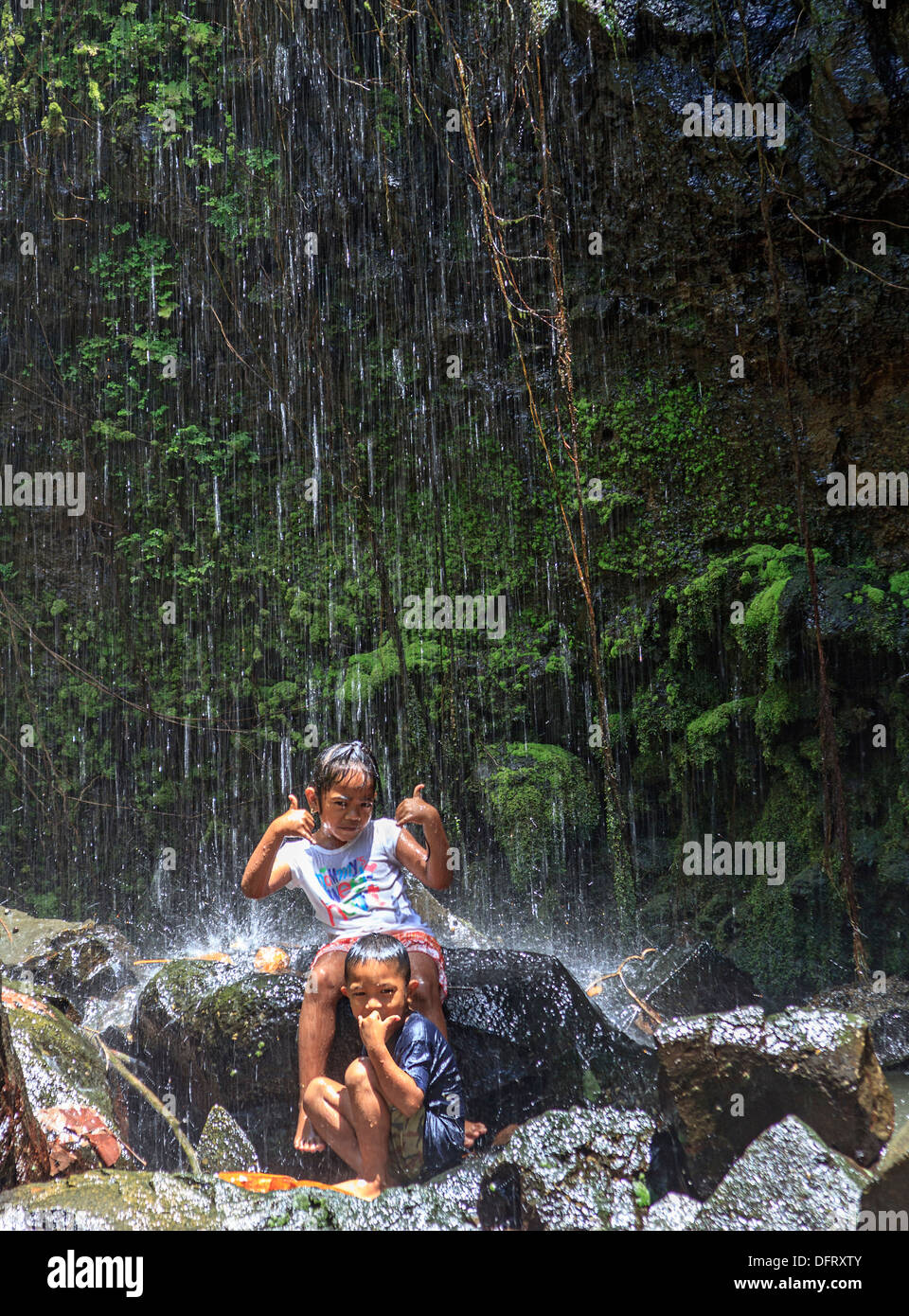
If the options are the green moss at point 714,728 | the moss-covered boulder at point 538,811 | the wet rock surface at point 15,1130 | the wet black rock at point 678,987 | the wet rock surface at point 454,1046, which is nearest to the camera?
the wet rock surface at point 15,1130

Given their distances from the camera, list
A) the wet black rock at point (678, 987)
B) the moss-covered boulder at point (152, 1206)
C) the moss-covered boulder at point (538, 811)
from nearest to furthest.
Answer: the moss-covered boulder at point (152, 1206) < the wet black rock at point (678, 987) < the moss-covered boulder at point (538, 811)

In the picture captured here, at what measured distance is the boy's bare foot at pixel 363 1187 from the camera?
8.06ft

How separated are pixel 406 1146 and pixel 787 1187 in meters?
0.95

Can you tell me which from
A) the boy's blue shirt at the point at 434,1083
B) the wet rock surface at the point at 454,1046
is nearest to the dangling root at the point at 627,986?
the wet rock surface at the point at 454,1046

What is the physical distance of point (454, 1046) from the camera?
120 inches

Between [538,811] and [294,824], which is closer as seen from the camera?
[294,824]

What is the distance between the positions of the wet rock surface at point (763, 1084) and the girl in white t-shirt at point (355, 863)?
61 cm

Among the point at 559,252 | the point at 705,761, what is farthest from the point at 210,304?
the point at 705,761

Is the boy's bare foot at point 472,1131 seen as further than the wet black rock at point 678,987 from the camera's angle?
No

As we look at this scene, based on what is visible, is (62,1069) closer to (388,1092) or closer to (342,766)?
(388,1092)

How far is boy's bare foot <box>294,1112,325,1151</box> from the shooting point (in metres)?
2.66

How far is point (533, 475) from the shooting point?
6.32 metres

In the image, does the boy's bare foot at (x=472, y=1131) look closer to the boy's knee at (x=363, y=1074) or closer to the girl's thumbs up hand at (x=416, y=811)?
the boy's knee at (x=363, y=1074)

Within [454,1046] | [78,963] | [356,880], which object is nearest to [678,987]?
[454,1046]
